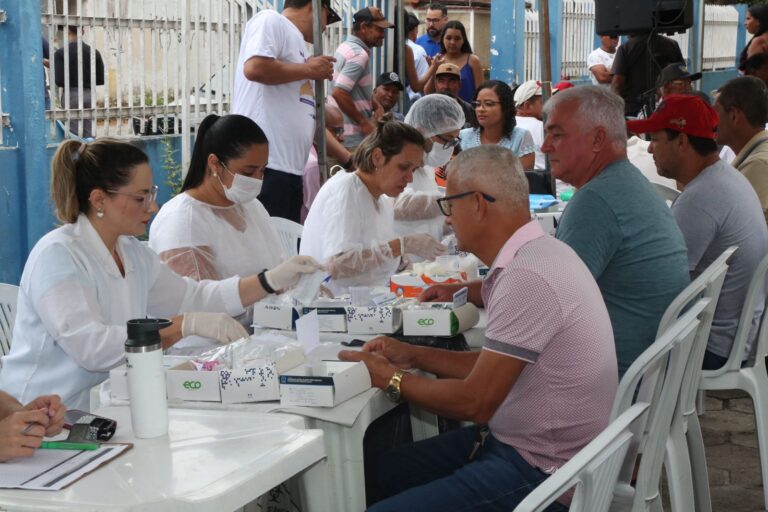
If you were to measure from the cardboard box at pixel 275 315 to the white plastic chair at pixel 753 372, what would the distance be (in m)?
1.65

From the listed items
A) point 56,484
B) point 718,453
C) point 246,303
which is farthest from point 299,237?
point 56,484

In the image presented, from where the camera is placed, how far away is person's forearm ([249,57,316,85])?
546cm

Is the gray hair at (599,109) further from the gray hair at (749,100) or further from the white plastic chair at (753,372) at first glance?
the gray hair at (749,100)

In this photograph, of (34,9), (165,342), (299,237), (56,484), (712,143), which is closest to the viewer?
(56,484)

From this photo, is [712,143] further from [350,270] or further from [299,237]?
[299,237]

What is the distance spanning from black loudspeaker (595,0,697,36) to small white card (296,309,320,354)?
7.10 m

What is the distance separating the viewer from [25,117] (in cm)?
595

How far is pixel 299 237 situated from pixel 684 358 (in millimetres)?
2776

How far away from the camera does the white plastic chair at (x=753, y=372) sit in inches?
140

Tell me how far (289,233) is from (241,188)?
1.14 metres

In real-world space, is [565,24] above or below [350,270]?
above

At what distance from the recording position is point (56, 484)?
180 centimetres

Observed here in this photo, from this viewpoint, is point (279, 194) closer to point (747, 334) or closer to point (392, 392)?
point (747, 334)

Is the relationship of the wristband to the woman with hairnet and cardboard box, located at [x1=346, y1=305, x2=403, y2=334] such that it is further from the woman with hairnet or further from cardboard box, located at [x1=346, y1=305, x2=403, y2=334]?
the woman with hairnet
